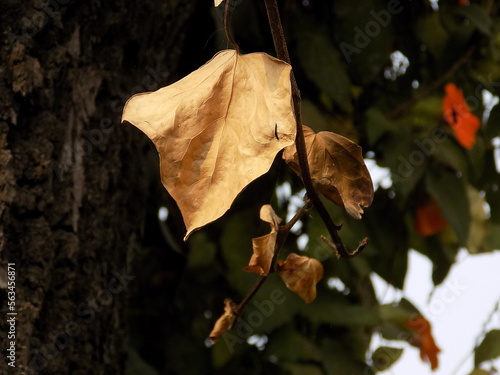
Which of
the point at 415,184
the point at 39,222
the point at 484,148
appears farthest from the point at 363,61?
the point at 39,222

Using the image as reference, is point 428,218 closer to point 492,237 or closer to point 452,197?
point 452,197

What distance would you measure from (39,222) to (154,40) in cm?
23

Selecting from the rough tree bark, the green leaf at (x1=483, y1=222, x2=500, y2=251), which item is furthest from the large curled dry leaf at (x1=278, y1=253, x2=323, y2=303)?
the green leaf at (x1=483, y1=222, x2=500, y2=251)

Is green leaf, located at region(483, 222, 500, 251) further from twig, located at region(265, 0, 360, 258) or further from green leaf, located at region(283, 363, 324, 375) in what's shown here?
twig, located at region(265, 0, 360, 258)

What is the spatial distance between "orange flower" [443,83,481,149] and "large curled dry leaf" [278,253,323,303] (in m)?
0.52

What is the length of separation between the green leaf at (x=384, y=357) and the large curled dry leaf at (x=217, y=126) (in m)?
0.62

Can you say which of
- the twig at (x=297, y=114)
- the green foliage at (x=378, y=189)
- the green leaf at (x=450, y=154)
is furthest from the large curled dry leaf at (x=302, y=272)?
the green leaf at (x=450, y=154)

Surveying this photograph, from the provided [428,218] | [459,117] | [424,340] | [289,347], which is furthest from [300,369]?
[459,117]

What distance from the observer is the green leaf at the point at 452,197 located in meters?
0.94

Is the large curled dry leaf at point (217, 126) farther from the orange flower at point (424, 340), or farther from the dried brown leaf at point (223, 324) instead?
the orange flower at point (424, 340)

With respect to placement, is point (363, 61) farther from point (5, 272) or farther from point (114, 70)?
point (5, 272)

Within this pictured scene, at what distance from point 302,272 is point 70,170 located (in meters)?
0.25

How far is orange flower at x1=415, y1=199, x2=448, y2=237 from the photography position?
3.24ft

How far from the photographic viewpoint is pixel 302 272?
0.45m
